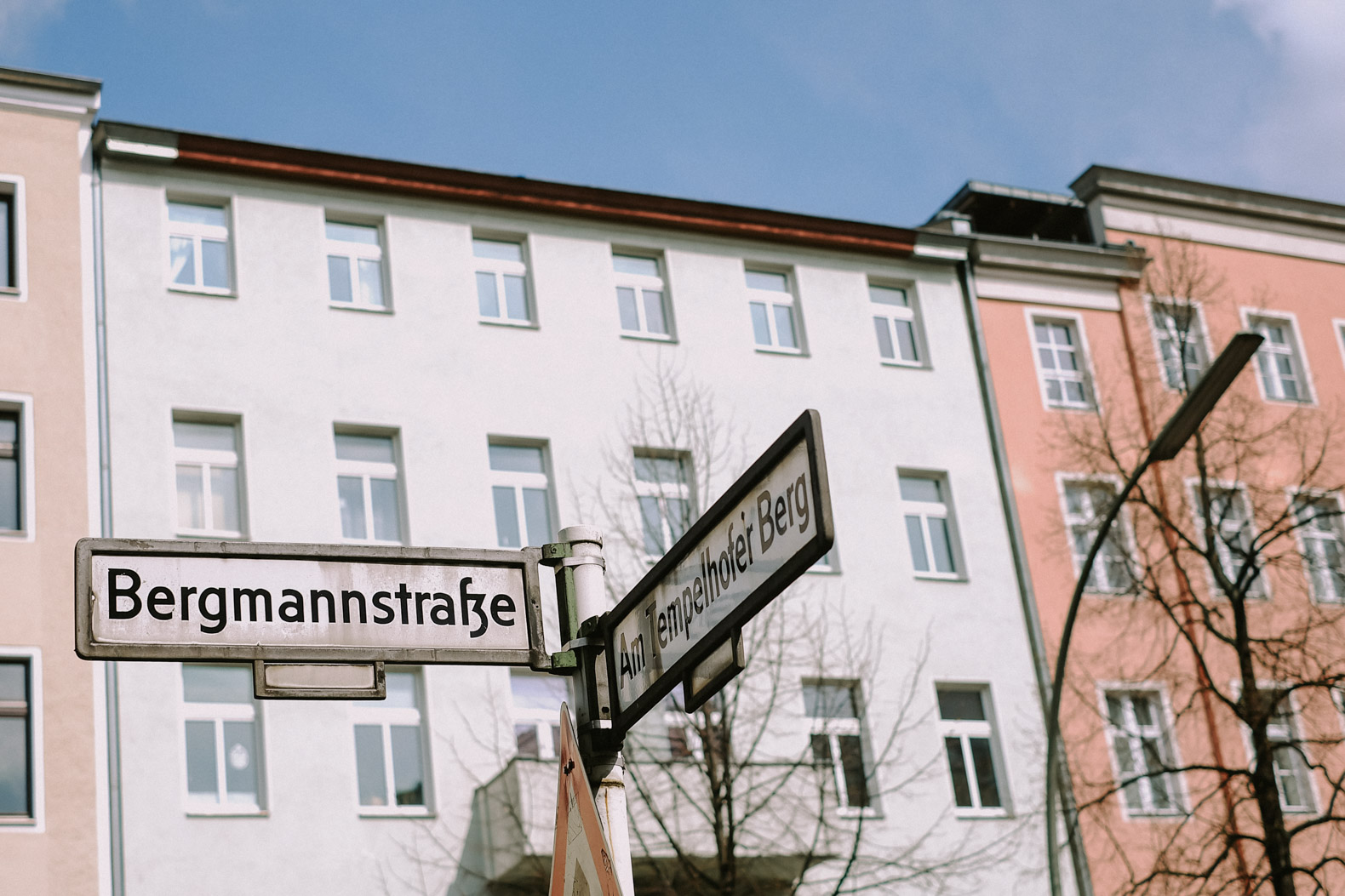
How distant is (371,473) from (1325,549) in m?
14.9

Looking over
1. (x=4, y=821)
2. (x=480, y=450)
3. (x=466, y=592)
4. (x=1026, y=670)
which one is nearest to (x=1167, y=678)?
(x=1026, y=670)

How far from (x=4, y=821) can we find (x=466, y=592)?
14.1 m

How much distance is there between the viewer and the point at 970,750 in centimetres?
2259

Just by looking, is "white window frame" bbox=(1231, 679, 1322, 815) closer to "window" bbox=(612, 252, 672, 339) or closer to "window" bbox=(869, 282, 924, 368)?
"window" bbox=(869, 282, 924, 368)

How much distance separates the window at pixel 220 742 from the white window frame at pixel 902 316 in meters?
10.6

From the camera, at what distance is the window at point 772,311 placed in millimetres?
24422

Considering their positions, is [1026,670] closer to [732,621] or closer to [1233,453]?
[1233,453]

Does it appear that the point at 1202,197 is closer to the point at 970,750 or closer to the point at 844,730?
the point at 970,750

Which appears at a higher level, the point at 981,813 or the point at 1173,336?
the point at 1173,336

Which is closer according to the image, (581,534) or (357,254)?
(581,534)

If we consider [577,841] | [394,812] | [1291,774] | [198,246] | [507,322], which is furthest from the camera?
[1291,774]

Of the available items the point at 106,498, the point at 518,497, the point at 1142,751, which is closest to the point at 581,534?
the point at 106,498

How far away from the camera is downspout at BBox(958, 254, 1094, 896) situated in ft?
74.1

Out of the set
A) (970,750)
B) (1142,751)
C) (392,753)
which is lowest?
(1142,751)
